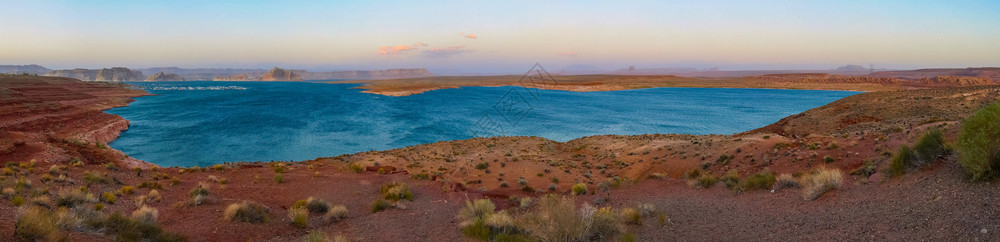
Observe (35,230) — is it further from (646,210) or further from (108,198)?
(646,210)

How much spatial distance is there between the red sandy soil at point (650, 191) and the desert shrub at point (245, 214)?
231 mm

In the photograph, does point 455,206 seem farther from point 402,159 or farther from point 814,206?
point 402,159

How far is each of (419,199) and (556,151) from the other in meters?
14.1

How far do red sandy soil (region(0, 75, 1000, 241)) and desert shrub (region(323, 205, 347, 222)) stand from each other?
0.68 feet

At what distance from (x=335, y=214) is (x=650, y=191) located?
7.78 m

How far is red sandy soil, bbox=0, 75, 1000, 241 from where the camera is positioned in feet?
17.5

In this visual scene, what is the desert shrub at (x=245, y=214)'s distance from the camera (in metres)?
7.98

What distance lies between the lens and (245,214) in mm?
8117

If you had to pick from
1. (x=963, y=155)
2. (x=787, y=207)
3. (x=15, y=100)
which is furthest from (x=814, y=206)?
(x=15, y=100)

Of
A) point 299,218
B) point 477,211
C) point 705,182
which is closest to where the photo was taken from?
point 299,218

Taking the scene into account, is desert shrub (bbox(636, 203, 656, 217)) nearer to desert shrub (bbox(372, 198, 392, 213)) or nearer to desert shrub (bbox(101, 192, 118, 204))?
desert shrub (bbox(372, 198, 392, 213))

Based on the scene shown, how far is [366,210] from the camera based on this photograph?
9844 millimetres

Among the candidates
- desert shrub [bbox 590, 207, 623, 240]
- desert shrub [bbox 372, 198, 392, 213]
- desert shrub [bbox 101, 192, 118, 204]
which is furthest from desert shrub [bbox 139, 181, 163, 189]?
desert shrub [bbox 590, 207, 623, 240]

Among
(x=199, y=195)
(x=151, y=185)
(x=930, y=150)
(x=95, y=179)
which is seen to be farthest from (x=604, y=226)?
(x=95, y=179)
